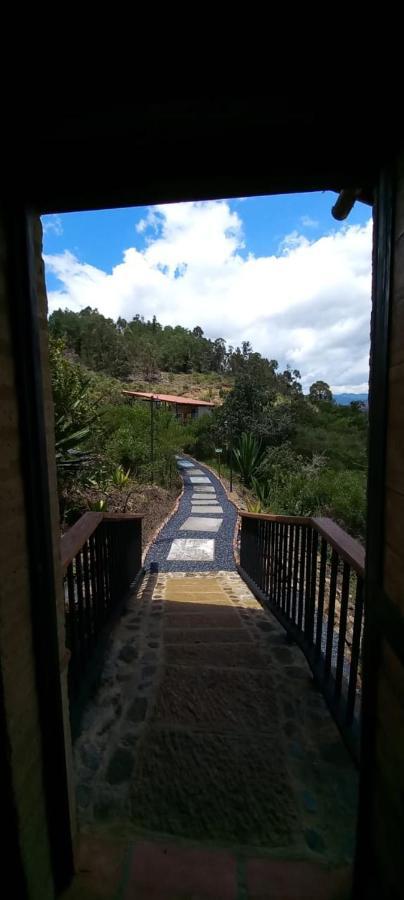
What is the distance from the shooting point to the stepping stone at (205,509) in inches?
348

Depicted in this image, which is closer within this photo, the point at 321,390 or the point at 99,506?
the point at 99,506

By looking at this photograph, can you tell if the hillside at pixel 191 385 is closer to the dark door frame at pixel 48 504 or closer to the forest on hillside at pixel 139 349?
the forest on hillside at pixel 139 349

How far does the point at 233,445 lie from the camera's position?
15.1m

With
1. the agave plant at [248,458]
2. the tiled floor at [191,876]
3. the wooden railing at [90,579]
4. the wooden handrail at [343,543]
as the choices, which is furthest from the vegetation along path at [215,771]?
the agave plant at [248,458]

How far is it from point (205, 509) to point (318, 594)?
279 inches


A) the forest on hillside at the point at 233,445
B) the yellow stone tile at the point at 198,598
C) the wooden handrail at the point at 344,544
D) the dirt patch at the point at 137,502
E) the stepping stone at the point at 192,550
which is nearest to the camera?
the wooden handrail at the point at 344,544

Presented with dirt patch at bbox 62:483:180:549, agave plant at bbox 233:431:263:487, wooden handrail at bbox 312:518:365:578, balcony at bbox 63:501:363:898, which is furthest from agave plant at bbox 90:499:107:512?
agave plant at bbox 233:431:263:487

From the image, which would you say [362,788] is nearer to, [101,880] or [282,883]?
[282,883]

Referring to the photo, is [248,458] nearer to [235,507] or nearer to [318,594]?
Result: [235,507]

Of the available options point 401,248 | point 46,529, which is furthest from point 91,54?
point 46,529

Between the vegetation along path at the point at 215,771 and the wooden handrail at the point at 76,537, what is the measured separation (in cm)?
84

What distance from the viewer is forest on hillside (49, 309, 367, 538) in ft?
23.3

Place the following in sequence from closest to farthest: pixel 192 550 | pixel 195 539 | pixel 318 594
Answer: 1. pixel 318 594
2. pixel 192 550
3. pixel 195 539

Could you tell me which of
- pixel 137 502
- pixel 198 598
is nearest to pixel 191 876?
pixel 198 598
